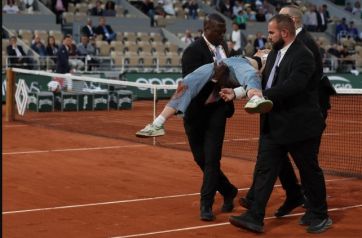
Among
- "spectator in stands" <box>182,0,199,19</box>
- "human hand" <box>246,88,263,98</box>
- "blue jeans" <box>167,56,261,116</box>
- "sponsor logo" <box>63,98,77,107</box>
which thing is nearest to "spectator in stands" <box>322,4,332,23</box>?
"spectator in stands" <box>182,0,199,19</box>

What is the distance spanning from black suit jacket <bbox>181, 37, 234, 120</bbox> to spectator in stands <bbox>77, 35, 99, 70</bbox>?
61.5ft

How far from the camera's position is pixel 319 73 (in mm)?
7367

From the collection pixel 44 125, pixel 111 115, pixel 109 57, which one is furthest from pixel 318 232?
pixel 109 57

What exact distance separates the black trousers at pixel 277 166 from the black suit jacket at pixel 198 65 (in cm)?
73

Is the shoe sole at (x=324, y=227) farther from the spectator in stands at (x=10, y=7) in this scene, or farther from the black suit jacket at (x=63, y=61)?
the spectator in stands at (x=10, y=7)

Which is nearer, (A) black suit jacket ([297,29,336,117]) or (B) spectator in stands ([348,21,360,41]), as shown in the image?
(A) black suit jacket ([297,29,336,117])

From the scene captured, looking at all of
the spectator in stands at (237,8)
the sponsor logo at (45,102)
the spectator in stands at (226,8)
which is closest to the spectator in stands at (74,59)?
the sponsor logo at (45,102)

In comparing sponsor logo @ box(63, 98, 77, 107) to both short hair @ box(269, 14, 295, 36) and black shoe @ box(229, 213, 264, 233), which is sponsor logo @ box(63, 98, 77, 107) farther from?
short hair @ box(269, 14, 295, 36)

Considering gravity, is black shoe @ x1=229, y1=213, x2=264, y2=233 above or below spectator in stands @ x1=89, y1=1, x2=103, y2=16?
below

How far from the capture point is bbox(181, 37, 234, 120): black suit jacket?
7570mm

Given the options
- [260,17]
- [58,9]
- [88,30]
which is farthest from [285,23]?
[260,17]

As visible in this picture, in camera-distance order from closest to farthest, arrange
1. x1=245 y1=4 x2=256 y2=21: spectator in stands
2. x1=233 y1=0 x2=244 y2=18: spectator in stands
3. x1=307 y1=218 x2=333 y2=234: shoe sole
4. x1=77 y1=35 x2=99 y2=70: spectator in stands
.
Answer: x1=307 y1=218 x2=333 y2=234: shoe sole < x1=77 y1=35 x2=99 y2=70: spectator in stands < x1=233 y1=0 x2=244 y2=18: spectator in stands < x1=245 y1=4 x2=256 y2=21: spectator in stands

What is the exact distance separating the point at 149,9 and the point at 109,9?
2467 mm

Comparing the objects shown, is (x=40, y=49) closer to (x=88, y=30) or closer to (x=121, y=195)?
(x=88, y=30)
